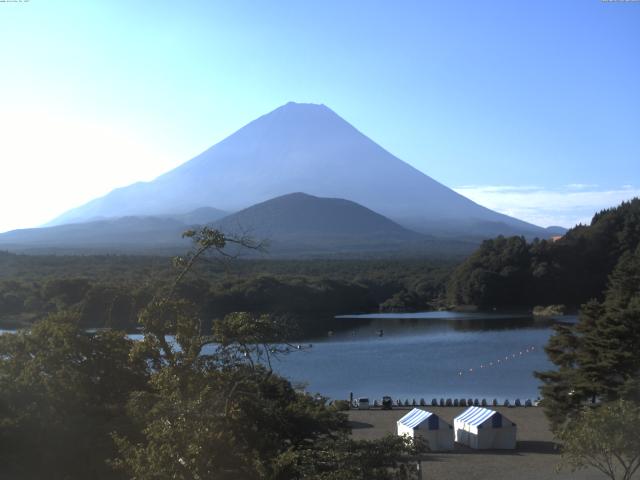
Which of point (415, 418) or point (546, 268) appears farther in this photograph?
point (546, 268)

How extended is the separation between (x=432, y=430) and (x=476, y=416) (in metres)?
0.66

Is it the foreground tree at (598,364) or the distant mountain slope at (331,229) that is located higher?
the distant mountain slope at (331,229)

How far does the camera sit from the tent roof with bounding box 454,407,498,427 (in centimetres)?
973

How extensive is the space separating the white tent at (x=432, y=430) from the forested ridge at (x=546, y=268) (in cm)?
2326

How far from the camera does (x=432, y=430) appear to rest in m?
9.70

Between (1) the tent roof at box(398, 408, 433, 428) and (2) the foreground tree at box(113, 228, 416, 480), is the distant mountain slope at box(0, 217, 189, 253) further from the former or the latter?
(2) the foreground tree at box(113, 228, 416, 480)

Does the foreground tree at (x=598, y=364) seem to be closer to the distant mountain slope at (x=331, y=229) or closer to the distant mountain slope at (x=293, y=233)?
the distant mountain slope at (x=293, y=233)

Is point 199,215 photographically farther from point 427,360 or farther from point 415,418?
point 415,418

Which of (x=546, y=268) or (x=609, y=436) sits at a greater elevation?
(x=546, y=268)

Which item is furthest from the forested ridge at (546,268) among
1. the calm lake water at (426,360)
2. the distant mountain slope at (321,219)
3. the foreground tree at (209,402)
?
the distant mountain slope at (321,219)

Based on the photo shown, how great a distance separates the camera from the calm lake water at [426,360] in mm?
15422

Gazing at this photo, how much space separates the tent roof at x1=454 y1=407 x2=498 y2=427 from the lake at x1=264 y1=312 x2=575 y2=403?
3060mm

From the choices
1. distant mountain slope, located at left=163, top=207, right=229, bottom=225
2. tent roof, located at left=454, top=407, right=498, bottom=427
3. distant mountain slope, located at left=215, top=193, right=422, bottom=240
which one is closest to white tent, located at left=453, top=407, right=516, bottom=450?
tent roof, located at left=454, top=407, right=498, bottom=427

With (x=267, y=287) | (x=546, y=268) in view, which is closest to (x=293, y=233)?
(x=546, y=268)
